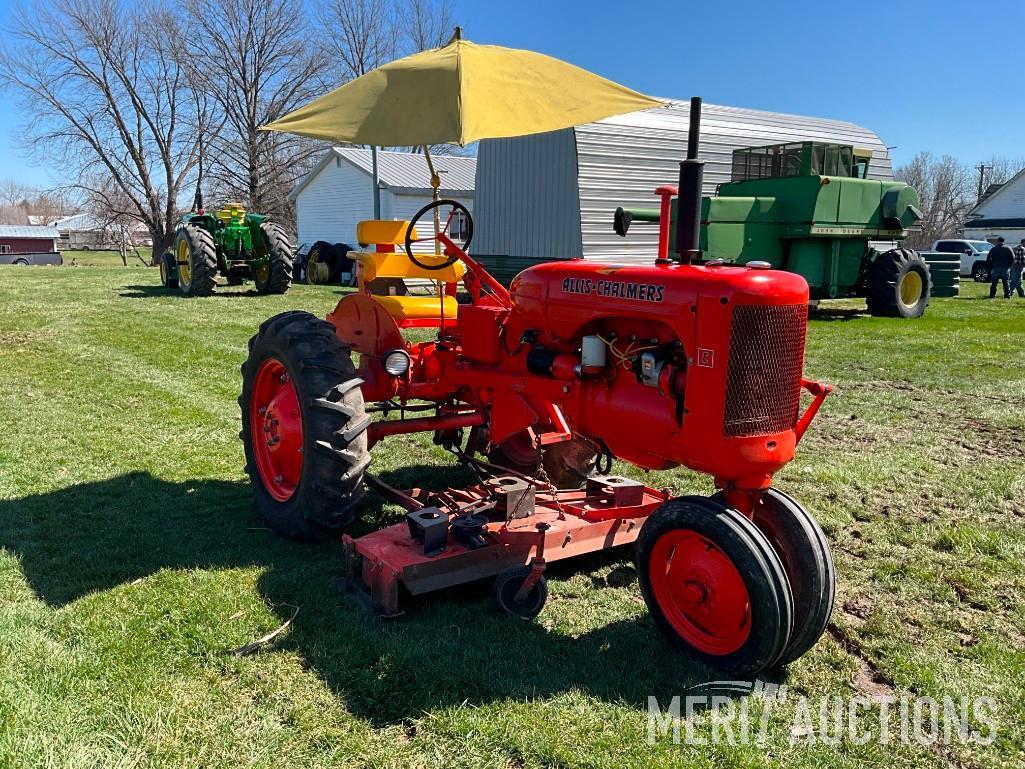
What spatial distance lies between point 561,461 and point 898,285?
37.5ft

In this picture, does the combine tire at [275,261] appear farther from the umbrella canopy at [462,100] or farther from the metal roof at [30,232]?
the metal roof at [30,232]

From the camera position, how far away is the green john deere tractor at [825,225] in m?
13.1

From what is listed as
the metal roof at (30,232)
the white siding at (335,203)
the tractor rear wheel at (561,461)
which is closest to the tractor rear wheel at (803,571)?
the tractor rear wheel at (561,461)

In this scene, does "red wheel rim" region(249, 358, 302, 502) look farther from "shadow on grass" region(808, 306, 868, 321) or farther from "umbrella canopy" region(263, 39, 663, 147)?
"shadow on grass" region(808, 306, 868, 321)

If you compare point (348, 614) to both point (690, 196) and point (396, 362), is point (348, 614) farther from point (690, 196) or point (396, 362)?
point (690, 196)

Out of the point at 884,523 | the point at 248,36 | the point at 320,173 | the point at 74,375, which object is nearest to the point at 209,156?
the point at 248,36

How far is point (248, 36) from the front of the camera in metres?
35.4

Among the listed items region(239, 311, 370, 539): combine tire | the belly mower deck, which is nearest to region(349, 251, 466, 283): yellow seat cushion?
region(239, 311, 370, 539): combine tire

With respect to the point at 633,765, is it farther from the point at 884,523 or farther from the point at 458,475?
the point at 458,475

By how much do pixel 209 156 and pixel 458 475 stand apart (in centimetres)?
3410

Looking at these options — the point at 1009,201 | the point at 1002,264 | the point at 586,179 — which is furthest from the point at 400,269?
the point at 1009,201

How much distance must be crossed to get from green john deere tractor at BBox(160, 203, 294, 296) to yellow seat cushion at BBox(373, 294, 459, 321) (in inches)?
452

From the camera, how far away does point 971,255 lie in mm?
28656

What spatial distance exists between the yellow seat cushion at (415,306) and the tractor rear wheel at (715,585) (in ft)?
6.31
